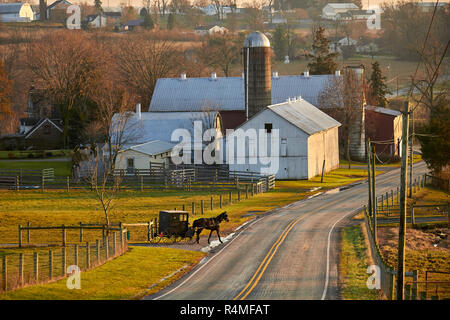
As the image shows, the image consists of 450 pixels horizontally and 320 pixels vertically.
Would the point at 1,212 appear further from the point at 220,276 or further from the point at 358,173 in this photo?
the point at 358,173

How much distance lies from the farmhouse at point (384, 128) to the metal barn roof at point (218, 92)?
7.74 meters

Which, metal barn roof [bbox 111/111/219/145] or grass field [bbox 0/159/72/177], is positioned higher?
metal barn roof [bbox 111/111/219/145]

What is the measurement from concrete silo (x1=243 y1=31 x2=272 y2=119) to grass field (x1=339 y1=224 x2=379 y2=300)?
130 feet

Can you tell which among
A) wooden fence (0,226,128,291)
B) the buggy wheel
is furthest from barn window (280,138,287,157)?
wooden fence (0,226,128,291)

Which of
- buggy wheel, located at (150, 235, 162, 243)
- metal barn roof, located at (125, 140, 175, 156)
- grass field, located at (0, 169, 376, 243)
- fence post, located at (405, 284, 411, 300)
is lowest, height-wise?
fence post, located at (405, 284, 411, 300)

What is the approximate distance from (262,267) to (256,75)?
53.2 metres

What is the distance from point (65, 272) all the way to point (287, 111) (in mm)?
50338

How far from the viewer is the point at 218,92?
323 ft

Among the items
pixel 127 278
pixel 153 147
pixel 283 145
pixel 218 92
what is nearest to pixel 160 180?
pixel 153 147

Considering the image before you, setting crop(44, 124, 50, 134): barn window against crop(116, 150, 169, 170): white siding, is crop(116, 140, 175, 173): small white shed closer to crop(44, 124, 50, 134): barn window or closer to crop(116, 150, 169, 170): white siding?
crop(116, 150, 169, 170): white siding

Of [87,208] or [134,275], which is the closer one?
[134,275]

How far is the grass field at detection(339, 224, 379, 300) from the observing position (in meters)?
29.0

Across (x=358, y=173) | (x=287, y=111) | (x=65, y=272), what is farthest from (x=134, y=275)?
(x=358, y=173)
